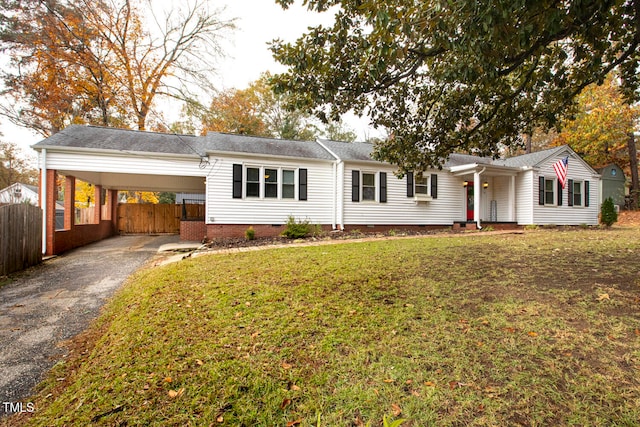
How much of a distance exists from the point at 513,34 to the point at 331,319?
3.74 meters

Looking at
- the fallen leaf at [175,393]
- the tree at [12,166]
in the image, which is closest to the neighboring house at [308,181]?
the fallen leaf at [175,393]

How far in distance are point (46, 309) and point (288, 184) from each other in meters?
8.40

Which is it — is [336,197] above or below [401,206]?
above

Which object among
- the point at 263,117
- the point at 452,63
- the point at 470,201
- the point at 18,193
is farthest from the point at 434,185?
the point at 18,193

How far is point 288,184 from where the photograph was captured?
1184 cm

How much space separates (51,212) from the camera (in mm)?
8828

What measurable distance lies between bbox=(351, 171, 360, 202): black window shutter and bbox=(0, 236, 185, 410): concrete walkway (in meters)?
7.75

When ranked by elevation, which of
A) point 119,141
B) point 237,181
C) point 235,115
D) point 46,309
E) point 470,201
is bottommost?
point 46,309

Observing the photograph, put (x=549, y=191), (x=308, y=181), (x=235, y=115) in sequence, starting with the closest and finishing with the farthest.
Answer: (x=308, y=181)
(x=549, y=191)
(x=235, y=115)

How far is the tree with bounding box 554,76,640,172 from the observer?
59.8 feet

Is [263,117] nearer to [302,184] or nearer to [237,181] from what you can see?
[302,184]

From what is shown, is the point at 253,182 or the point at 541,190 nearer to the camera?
the point at 253,182

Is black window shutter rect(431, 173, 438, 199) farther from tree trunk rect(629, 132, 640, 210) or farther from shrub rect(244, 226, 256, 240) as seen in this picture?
tree trunk rect(629, 132, 640, 210)

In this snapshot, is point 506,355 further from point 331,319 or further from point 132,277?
point 132,277
